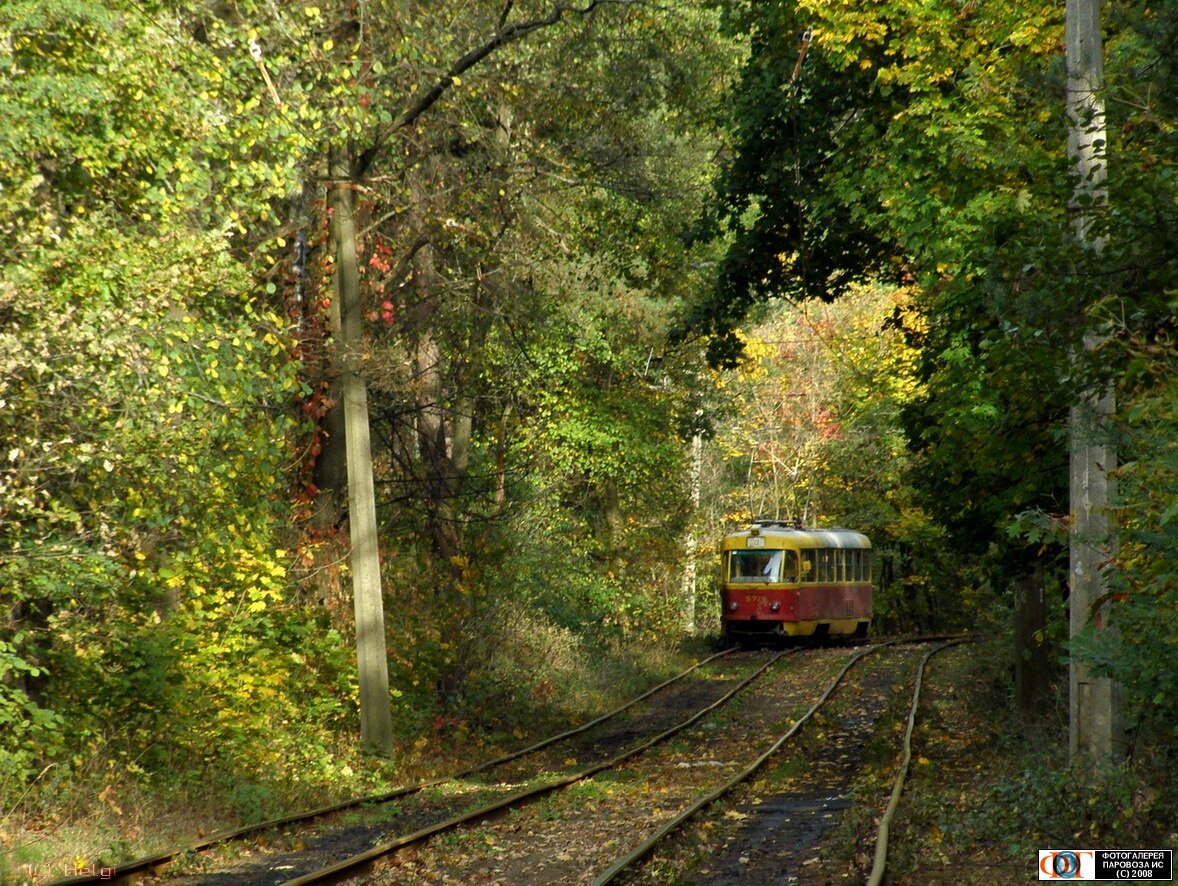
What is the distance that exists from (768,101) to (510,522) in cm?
791

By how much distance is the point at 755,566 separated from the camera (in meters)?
34.4

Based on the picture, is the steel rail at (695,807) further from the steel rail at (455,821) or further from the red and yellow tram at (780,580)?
the red and yellow tram at (780,580)

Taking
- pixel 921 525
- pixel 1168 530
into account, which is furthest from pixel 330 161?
pixel 921 525

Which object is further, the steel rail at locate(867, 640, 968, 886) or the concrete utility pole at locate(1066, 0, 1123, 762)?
the concrete utility pole at locate(1066, 0, 1123, 762)

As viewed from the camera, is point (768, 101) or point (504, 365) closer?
point (768, 101)

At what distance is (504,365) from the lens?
25266mm

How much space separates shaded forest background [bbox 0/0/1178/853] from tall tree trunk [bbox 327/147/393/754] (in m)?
0.32

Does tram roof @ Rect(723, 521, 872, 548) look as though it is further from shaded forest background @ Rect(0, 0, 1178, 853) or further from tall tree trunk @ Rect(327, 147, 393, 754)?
tall tree trunk @ Rect(327, 147, 393, 754)

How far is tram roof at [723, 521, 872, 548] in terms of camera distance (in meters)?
34.0

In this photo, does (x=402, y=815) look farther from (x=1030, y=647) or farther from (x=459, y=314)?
(x=459, y=314)

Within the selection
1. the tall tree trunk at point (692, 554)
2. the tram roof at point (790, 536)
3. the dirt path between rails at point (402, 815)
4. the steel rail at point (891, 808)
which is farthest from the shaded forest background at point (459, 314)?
the tall tree trunk at point (692, 554)

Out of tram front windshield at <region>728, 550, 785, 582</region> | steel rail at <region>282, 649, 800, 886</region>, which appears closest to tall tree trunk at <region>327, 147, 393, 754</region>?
steel rail at <region>282, 649, 800, 886</region>

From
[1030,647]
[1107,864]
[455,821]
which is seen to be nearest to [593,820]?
[455,821]

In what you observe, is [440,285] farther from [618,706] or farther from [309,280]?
[618,706]
